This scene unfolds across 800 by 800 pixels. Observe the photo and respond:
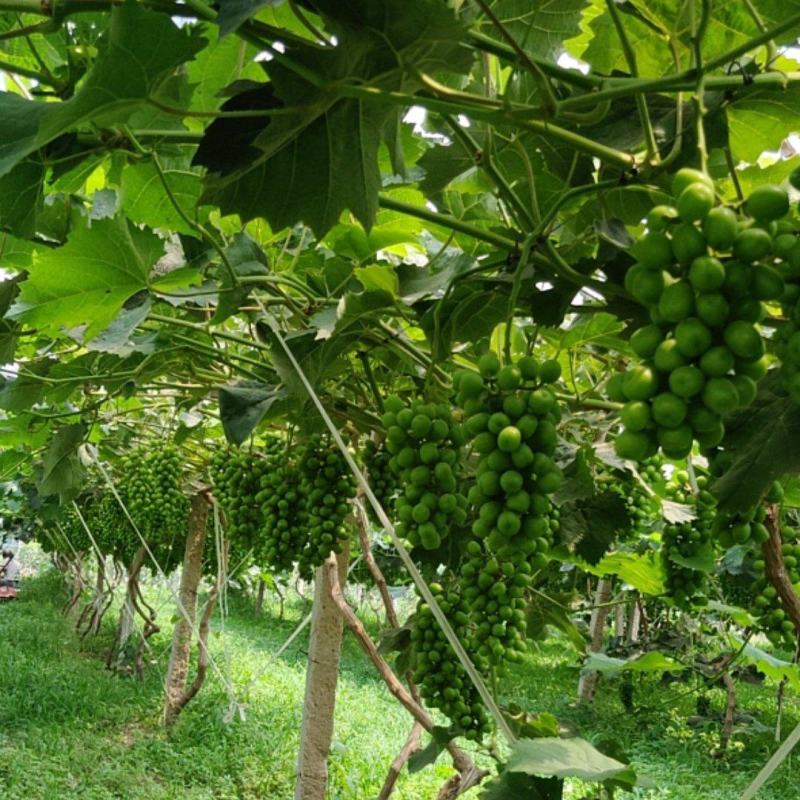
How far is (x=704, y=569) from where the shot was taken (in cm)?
174

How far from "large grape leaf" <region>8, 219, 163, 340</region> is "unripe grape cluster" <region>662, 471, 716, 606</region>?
1211mm

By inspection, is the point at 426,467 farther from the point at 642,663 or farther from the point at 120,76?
the point at 642,663

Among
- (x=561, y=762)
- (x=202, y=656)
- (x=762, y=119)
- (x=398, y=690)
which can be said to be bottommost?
(x=202, y=656)

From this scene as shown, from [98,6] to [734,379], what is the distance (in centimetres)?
66

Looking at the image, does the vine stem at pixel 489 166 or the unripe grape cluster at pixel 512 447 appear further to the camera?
the vine stem at pixel 489 166

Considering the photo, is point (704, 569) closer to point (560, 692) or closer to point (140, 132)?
point (140, 132)

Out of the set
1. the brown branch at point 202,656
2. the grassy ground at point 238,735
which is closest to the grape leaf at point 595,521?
the grassy ground at point 238,735

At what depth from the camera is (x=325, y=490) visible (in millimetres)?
1719

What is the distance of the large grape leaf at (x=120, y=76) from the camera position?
2.27 feet

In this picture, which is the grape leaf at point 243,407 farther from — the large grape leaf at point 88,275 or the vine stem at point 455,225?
the vine stem at point 455,225

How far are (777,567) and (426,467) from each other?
0.68 metres

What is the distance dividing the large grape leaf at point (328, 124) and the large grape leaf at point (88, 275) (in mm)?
459

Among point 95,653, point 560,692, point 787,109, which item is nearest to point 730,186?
point 787,109

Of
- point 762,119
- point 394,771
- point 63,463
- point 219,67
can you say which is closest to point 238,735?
point 394,771
